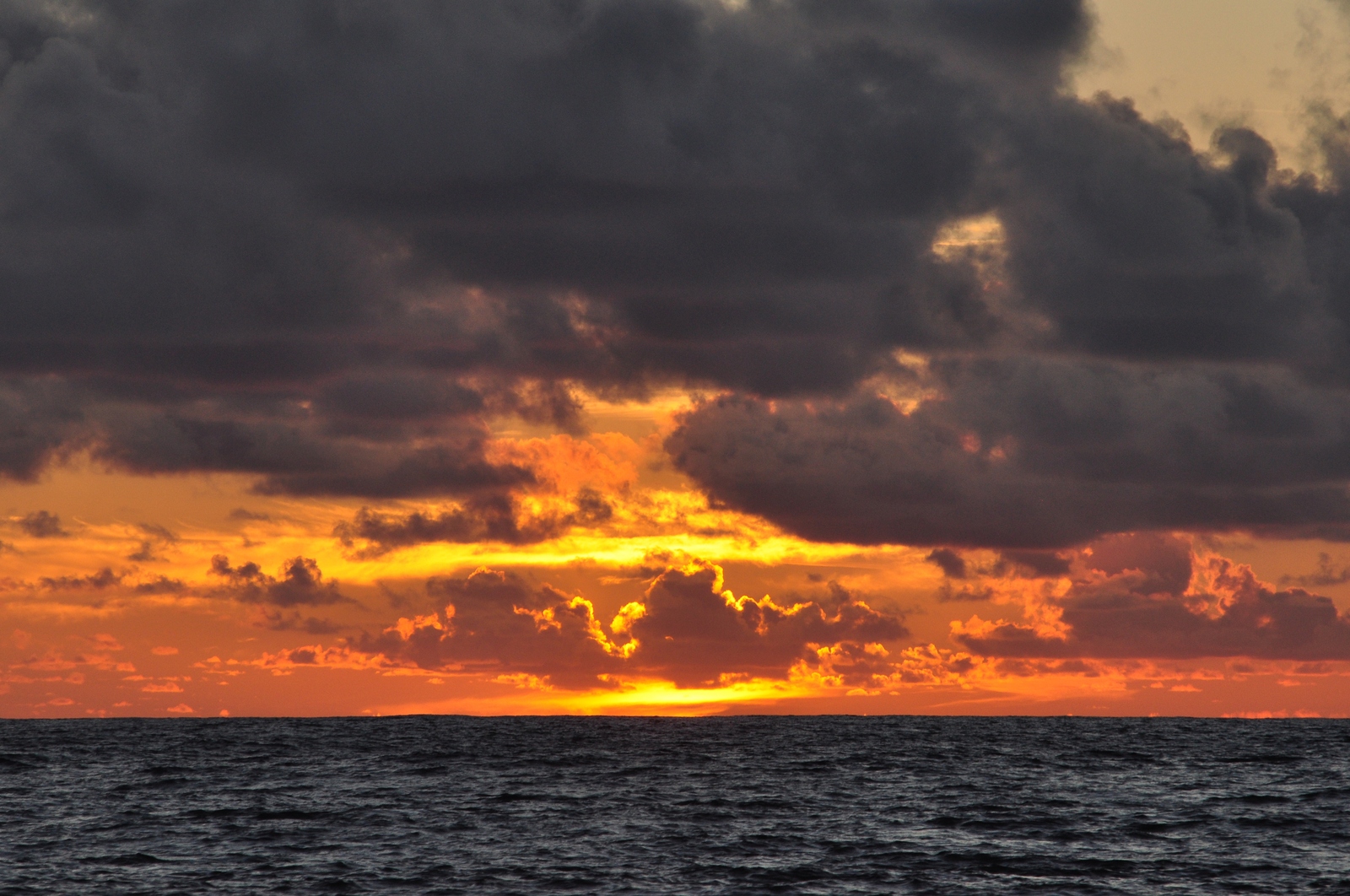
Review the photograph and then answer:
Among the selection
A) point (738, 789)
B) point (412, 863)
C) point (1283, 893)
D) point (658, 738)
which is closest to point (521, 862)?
point (412, 863)

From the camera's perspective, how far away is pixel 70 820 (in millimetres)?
81750

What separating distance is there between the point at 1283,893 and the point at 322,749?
404 ft

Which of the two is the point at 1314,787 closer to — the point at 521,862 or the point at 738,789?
the point at 738,789

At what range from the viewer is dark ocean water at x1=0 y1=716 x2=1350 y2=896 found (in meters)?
59.0

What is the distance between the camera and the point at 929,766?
128 m

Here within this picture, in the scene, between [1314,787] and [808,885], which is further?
[1314,787]

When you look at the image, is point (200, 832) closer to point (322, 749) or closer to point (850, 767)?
point (850, 767)

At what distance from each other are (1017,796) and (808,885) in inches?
1718

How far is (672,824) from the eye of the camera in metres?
77.7

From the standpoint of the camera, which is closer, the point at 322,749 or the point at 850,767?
the point at 850,767

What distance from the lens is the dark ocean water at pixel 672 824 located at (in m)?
59.0

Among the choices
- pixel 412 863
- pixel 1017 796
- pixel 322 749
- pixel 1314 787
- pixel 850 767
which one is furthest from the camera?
pixel 322 749

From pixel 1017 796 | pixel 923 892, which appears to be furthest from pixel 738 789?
pixel 923 892

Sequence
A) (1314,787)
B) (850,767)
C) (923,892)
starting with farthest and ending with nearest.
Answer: (850,767)
(1314,787)
(923,892)
